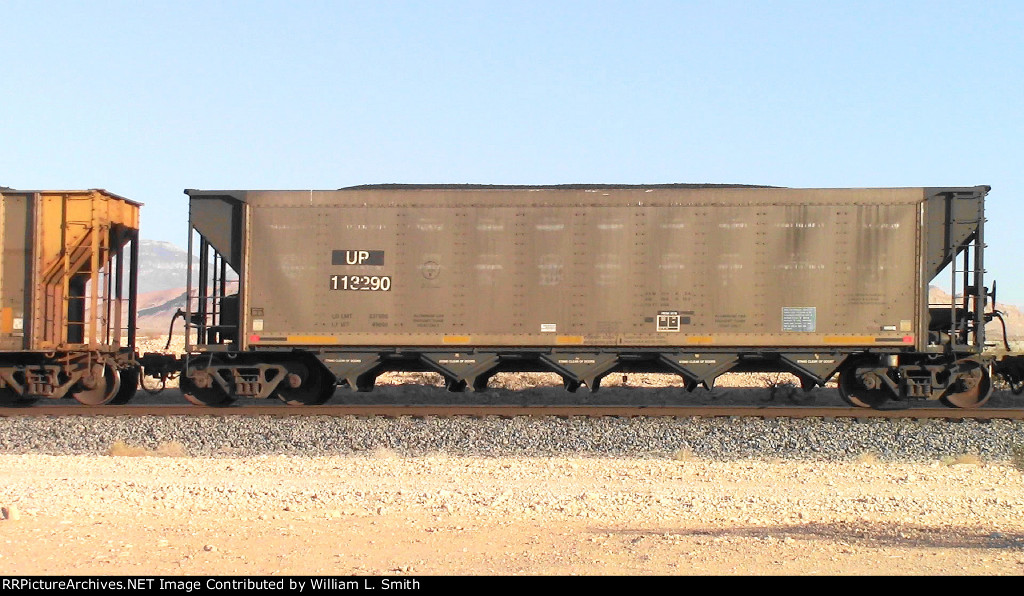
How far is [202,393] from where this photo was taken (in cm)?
1489

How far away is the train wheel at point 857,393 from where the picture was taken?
14.5 meters

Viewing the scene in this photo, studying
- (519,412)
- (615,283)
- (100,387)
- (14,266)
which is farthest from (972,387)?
(14,266)

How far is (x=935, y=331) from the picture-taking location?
14320mm

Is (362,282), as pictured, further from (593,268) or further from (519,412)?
(593,268)

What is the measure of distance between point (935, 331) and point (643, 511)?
8980 mm

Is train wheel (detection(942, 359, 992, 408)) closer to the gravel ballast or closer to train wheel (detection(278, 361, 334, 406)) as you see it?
the gravel ballast

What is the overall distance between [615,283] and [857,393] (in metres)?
4.23

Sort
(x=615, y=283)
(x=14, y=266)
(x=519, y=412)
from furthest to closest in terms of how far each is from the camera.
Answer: (x=14, y=266) → (x=615, y=283) → (x=519, y=412)

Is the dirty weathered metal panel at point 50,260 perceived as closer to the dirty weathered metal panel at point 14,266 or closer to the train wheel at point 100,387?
the dirty weathered metal panel at point 14,266

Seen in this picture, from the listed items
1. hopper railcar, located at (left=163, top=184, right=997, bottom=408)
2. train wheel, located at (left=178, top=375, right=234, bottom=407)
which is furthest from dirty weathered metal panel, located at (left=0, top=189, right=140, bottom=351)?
hopper railcar, located at (left=163, top=184, right=997, bottom=408)

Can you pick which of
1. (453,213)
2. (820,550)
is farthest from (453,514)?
(453,213)
